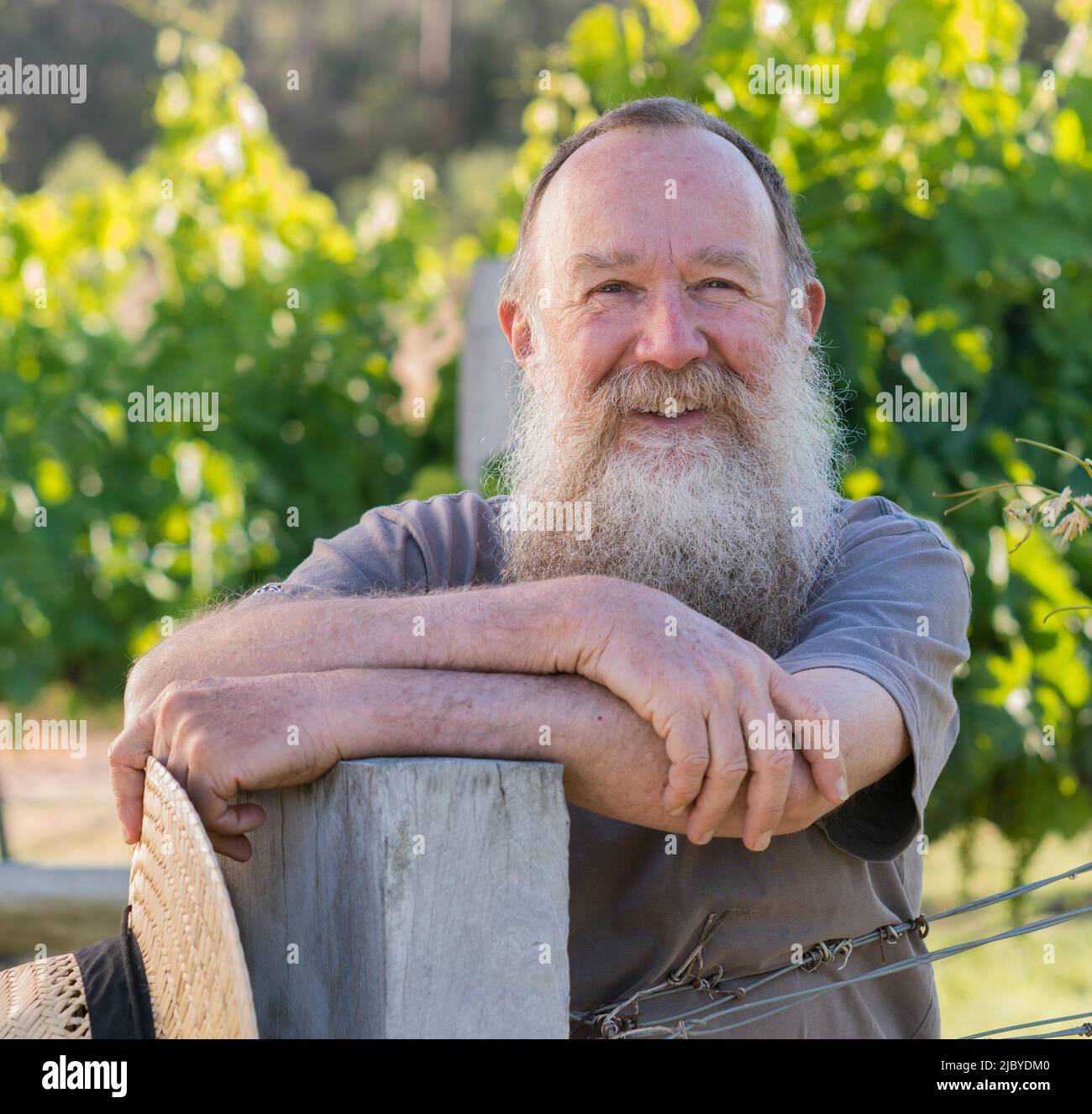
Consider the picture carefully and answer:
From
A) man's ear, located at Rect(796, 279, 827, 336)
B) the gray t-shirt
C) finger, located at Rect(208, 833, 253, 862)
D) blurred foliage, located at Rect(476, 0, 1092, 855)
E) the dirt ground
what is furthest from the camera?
the dirt ground

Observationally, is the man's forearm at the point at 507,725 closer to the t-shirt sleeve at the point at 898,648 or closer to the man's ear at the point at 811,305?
the t-shirt sleeve at the point at 898,648

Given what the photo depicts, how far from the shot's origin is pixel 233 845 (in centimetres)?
161

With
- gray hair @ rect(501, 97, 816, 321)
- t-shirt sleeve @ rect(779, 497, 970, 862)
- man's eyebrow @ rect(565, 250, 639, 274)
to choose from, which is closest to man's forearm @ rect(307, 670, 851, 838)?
t-shirt sleeve @ rect(779, 497, 970, 862)

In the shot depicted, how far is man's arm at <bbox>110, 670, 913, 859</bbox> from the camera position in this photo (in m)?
1.50

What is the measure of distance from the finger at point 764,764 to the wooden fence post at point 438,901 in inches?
9.0

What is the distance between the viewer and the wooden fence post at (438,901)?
4.46ft

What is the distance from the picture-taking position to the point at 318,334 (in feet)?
15.9

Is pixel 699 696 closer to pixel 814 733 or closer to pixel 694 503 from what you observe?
pixel 814 733

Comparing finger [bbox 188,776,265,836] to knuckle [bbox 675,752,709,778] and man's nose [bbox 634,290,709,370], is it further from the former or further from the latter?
man's nose [bbox 634,290,709,370]

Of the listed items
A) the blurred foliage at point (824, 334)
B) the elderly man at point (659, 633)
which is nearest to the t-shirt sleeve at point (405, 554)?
the elderly man at point (659, 633)

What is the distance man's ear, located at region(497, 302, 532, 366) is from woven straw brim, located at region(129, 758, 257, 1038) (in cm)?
122

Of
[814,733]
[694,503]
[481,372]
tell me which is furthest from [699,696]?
[481,372]

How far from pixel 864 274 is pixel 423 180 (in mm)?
1652
